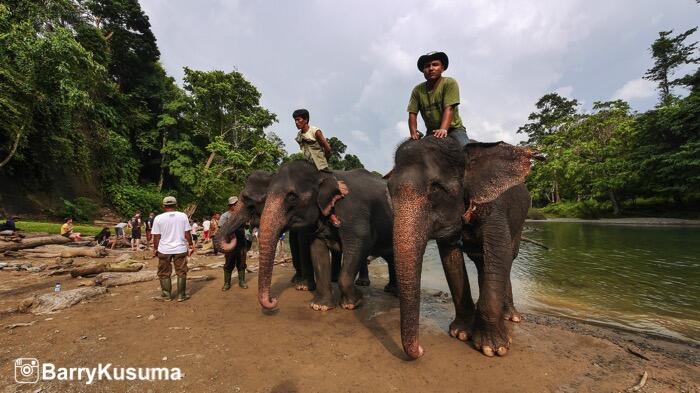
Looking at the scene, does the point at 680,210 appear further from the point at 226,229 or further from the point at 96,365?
the point at 96,365

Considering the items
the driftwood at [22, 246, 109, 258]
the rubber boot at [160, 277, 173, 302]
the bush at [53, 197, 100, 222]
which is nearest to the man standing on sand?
the rubber boot at [160, 277, 173, 302]

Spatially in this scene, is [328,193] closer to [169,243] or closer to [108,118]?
[169,243]

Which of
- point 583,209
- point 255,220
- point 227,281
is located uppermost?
point 255,220

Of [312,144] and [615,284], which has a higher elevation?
[312,144]

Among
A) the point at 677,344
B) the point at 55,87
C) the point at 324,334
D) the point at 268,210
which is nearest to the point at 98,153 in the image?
the point at 55,87

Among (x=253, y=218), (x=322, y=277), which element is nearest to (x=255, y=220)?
(x=253, y=218)

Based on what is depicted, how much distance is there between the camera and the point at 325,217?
6.21 m

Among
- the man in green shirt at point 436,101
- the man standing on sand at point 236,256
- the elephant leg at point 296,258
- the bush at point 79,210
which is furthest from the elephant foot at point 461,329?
the bush at point 79,210

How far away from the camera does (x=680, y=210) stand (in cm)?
3303

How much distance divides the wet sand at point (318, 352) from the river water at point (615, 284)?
59.4 inches

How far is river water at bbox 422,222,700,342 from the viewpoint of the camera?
257 inches

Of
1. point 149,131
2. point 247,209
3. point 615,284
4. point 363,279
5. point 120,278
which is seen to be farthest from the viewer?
point 149,131

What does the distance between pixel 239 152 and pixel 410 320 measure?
28.1m

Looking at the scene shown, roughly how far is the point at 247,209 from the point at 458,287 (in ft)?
15.5
